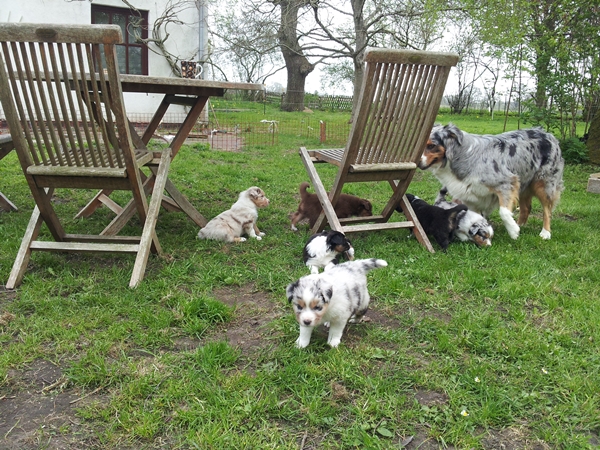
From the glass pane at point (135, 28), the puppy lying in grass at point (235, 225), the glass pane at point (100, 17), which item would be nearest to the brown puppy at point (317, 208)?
the puppy lying in grass at point (235, 225)

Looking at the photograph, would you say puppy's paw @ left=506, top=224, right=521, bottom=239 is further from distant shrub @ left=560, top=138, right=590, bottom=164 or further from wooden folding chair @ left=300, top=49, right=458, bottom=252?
distant shrub @ left=560, top=138, right=590, bottom=164

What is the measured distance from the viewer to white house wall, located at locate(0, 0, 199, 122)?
13070mm

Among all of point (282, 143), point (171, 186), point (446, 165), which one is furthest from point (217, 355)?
point (282, 143)

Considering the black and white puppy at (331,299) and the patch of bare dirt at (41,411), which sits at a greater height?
the black and white puppy at (331,299)

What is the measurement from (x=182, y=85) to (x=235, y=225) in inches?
63.8

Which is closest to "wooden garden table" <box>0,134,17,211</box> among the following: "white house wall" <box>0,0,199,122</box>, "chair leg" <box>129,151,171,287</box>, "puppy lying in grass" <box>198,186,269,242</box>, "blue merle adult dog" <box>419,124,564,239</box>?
"chair leg" <box>129,151,171,287</box>

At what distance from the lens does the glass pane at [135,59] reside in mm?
14863

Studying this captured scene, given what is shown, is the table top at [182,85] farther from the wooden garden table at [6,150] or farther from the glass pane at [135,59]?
the glass pane at [135,59]

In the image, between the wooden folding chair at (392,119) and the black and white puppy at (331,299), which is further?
the wooden folding chair at (392,119)

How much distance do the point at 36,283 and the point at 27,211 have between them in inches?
97.3

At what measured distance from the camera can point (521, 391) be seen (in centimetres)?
270

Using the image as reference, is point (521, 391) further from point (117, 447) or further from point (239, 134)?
point (239, 134)

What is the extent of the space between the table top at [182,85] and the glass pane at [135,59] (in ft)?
36.8

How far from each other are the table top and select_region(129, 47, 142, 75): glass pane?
36.8 feet
